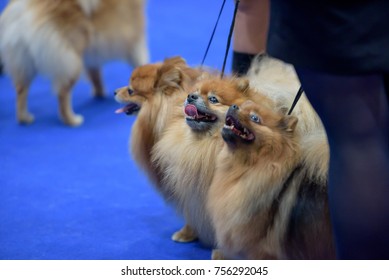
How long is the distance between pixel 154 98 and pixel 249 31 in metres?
0.43

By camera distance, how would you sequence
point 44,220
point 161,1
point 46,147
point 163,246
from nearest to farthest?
point 163,246, point 44,220, point 46,147, point 161,1

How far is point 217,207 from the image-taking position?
1.36m

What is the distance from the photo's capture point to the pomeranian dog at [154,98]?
1727mm

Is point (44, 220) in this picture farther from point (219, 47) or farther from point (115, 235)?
point (219, 47)

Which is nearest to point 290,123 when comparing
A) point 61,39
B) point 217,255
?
point 217,255

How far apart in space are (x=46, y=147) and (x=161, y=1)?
155 inches

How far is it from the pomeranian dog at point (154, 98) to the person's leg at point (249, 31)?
0.21 m

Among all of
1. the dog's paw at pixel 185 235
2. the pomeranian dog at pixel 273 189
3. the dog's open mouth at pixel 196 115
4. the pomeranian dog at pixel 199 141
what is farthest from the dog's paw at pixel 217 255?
the dog's open mouth at pixel 196 115

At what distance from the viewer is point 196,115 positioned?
4.79 feet

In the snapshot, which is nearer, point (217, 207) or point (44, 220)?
point (217, 207)

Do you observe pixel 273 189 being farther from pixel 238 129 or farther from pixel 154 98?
pixel 154 98

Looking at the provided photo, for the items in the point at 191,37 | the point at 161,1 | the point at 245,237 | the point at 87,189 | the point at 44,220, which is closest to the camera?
the point at 245,237

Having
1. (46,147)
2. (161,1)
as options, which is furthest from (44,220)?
(161,1)
